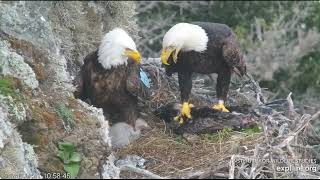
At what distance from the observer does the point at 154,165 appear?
5.64 m

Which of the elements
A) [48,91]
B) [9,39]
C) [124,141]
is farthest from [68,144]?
[124,141]

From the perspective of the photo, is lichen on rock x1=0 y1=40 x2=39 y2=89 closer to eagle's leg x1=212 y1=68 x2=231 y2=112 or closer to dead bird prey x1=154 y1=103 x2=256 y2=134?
dead bird prey x1=154 y1=103 x2=256 y2=134

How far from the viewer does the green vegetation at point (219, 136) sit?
20.7 ft

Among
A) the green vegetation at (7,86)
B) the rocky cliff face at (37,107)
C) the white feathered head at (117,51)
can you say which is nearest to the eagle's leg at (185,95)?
the white feathered head at (117,51)

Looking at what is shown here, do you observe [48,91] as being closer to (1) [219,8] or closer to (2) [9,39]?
(2) [9,39]

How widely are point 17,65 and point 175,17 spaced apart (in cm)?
682

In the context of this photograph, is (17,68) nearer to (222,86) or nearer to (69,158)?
(69,158)

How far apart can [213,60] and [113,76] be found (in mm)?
1011

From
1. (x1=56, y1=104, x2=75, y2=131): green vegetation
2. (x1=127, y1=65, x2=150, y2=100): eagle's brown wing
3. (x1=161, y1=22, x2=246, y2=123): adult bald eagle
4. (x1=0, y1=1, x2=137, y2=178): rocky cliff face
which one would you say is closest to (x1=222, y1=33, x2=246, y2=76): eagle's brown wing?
(x1=161, y1=22, x2=246, y2=123): adult bald eagle

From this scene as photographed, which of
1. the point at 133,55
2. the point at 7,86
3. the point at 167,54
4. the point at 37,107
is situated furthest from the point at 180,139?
the point at 7,86

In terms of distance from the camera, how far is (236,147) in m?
5.77

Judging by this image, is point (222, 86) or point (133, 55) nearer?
point (133, 55)

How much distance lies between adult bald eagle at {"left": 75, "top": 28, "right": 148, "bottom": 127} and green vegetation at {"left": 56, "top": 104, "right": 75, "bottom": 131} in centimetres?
108

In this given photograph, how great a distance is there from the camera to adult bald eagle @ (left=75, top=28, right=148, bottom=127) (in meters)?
6.25
